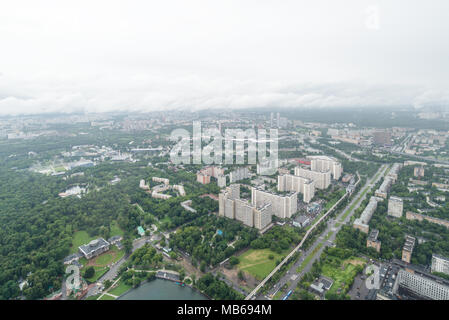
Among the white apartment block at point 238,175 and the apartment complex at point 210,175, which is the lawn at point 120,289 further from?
the white apartment block at point 238,175

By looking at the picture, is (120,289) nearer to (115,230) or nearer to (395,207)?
(115,230)

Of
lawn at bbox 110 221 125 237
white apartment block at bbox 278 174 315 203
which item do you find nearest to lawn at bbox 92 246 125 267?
lawn at bbox 110 221 125 237

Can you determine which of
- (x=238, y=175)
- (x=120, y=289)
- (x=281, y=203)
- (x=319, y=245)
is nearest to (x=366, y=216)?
(x=319, y=245)

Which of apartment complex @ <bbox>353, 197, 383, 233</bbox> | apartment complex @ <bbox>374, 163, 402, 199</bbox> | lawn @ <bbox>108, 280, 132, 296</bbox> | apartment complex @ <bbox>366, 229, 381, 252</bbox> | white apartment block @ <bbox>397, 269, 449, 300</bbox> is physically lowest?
lawn @ <bbox>108, 280, 132, 296</bbox>

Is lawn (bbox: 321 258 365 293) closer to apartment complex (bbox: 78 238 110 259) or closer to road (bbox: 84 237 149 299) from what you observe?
road (bbox: 84 237 149 299)

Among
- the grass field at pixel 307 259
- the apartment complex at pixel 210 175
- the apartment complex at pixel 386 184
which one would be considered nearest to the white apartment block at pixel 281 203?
the grass field at pixel 307 259
